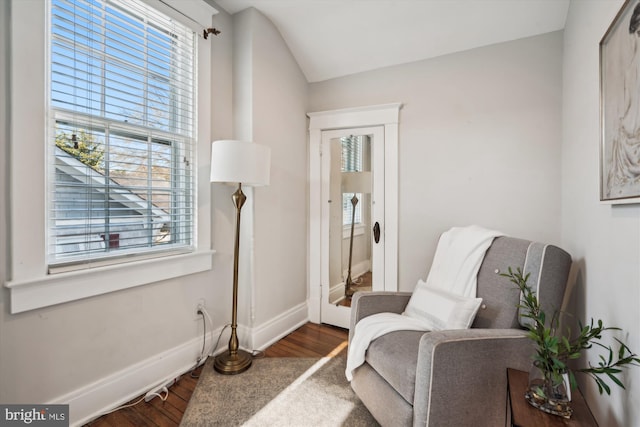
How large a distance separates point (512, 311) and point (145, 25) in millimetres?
2675

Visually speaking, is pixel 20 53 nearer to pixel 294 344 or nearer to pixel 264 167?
pixel 264 167

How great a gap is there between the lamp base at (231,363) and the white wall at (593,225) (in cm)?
190

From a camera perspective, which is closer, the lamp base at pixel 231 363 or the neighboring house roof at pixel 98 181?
the neighboring house roof at pixel 98 181

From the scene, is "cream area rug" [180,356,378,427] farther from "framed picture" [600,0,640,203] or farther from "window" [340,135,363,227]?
"framed picture" [600,0,640,203]

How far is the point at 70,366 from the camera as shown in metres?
1.53

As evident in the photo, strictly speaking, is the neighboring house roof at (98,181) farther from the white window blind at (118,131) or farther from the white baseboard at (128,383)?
the white baseboard at (128,383)

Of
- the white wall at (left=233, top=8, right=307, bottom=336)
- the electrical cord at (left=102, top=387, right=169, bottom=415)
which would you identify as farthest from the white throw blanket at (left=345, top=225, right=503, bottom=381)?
the electrical cord at (left=102, top=387, right=169, bottom=415)

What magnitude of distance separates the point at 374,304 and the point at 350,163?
136 cm

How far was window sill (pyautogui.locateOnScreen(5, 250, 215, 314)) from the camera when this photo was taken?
137 cm

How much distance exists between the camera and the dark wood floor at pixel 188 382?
5.23 feet

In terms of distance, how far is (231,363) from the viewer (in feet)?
6.70

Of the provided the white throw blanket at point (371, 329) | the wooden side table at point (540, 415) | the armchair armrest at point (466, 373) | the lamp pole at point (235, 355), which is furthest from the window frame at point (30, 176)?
the wooden side table at point (540, 415)

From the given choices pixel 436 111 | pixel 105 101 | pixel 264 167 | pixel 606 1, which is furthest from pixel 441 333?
pixel 105 101

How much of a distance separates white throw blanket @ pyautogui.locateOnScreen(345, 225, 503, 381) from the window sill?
1.22 meters
